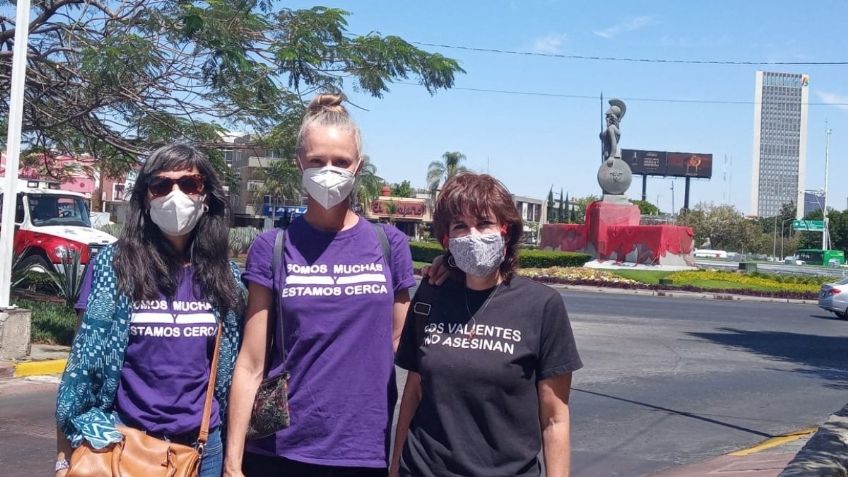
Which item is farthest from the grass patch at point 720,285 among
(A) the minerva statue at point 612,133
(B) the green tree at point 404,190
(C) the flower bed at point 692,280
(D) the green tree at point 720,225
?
(B) the green tree at point 404,190

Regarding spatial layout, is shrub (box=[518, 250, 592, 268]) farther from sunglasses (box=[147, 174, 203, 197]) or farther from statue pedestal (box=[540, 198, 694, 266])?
sunglasses (box=[147, 174, 203, 197])

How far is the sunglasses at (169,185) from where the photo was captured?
9.91 ft

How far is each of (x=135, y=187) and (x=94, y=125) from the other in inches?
454

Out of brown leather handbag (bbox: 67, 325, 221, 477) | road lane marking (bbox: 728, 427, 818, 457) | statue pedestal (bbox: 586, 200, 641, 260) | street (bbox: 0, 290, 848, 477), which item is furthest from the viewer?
statue pedestal (bbox: 586, 200, 641, 260)

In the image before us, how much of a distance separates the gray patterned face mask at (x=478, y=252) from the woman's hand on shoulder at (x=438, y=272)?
0.11 meters

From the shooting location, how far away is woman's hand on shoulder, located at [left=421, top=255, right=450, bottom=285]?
2.98 m

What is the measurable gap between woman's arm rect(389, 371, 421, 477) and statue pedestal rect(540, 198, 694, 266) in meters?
37.2

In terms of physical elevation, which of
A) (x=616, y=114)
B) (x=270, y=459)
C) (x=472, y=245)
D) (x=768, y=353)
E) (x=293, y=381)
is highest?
(x=616, y=114)

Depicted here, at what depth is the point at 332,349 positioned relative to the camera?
2889mm

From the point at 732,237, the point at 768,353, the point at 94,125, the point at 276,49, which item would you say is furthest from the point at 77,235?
the point at 732,237

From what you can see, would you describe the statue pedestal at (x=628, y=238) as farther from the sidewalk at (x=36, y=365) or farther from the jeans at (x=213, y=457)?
the jeans at (x=213, y=457)

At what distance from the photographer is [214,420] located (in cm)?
294

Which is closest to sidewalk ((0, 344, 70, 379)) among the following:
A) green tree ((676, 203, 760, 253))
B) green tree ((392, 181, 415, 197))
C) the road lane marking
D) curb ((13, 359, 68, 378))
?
curb ((13, 359, 68, 378))

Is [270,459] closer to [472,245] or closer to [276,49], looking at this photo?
[472,245]
